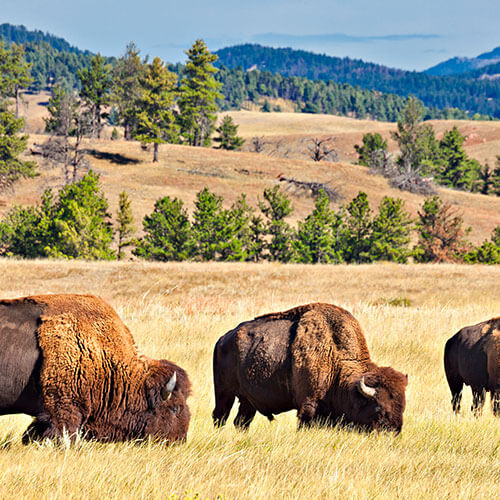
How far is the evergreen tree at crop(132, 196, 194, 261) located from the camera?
37.2 meters

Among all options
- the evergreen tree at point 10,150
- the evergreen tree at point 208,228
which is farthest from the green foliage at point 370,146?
the evergreen tree at point 208,228

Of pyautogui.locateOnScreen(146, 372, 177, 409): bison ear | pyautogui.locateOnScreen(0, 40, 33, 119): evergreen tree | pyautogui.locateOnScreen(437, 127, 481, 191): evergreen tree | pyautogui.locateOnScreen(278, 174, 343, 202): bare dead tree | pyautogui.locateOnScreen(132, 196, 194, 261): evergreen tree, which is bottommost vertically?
pyautogui.locateOnScreen(132, 196, 194, 261): evergreen tree

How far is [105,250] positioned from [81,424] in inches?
1261

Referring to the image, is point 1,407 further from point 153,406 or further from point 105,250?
point 105,250

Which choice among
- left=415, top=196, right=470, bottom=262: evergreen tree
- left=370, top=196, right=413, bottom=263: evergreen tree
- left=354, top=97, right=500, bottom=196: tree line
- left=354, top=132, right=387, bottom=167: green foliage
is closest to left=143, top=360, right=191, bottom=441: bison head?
left=370, top=196, right=413, bottom=263: evergreen tree

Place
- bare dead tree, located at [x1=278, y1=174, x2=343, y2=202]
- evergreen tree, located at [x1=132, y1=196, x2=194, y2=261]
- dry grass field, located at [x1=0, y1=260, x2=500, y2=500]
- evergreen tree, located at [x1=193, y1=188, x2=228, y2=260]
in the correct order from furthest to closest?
bare dead tree, located at [x1=278, y1=174, x2=343, y2=202]
evergreen tree, located at [x1=193, y1=188, x2=228, y2=260]
evergreen tree, located at [x1=132, y1=196, x2=194, y2=261]
dry grass field, located at [x1=0, y1=260, x2=500, y2=500]

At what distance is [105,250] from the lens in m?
36.6

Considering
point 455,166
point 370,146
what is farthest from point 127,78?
point 455,166

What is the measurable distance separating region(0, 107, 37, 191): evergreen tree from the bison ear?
171ft

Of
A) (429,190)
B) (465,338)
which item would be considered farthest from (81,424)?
(429,190)

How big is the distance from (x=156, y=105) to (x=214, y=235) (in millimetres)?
42836

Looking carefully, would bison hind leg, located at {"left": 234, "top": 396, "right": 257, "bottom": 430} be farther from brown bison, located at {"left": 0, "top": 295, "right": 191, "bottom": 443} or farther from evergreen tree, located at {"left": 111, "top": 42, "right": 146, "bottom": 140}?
evergreen tree, located at {"left": 111, "top": 42, "right": 146, "bottom": 140}

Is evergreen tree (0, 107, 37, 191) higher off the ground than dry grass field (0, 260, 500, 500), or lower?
higher

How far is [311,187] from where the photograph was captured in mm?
74125
